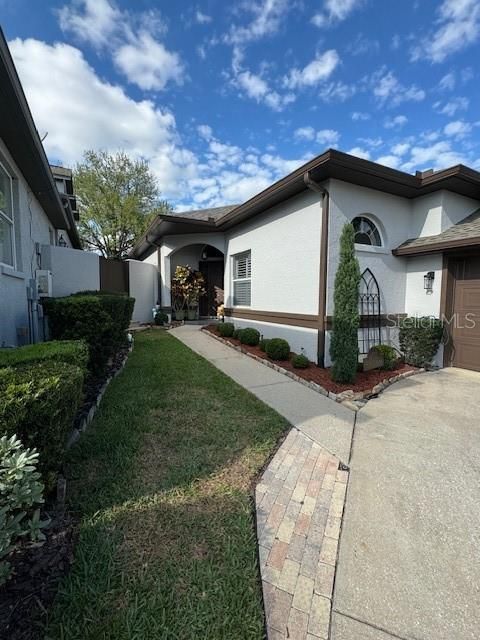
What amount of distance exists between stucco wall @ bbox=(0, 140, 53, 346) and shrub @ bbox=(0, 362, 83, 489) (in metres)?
2.23

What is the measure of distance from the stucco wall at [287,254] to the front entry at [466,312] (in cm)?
311

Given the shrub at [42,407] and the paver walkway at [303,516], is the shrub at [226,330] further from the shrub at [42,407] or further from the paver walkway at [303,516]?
the shrub at [42,407]

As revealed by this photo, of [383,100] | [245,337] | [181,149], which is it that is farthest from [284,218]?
[181,149]

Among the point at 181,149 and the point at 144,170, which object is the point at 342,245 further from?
the point at 144,170

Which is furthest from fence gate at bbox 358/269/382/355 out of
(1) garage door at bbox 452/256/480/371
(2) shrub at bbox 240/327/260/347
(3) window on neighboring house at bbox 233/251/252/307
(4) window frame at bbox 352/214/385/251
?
(3) window on neighboring house at bbox 233/251/252/307

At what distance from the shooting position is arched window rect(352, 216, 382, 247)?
655 centimetres

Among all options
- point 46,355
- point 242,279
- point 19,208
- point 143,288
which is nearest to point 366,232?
point 242,279

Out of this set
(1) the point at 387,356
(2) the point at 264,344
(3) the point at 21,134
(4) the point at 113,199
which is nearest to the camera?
(3) the point at 21,134

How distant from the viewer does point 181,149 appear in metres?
15.8

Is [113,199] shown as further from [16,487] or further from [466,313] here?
[16,487]

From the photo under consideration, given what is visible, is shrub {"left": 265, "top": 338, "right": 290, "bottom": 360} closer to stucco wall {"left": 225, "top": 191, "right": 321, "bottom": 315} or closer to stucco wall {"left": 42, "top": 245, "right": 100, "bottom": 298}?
stucco wall {"left": 225, "top": 191, "right": 321, "bottom": 315}

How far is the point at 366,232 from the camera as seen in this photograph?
671cm

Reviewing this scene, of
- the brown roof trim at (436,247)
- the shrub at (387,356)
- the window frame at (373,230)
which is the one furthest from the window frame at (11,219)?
the brown roof trim at (436,247)

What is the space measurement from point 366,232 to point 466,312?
2.72 meters
